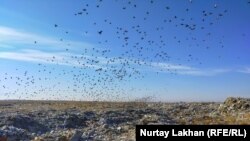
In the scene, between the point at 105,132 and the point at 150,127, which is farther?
the point at 105,132

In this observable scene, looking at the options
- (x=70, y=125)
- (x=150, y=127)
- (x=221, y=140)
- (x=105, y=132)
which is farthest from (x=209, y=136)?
(x=70, y=125)

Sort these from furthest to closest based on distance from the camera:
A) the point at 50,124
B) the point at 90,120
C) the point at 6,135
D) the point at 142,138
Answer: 1. the point at 90,120
2. the point at 50,124
3. the point at 6,135
4. the point at 142,138

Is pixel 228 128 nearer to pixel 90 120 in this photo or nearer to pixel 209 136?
pixel 209 136

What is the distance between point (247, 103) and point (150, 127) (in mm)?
19736

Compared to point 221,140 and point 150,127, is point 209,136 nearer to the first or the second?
point 221,140

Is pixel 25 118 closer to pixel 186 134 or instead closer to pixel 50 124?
pixel 50 124

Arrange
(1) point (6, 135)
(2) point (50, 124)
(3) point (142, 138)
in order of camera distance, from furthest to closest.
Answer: (2) point (50, 124) → (1) point (6, 135) → (3) point (142, 138)

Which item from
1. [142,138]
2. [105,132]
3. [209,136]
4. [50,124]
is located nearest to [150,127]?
[142,138]

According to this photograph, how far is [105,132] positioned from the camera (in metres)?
24.1

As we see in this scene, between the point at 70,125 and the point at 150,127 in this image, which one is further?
the point at 70,125

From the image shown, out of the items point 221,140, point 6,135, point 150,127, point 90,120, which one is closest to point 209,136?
point 221,140

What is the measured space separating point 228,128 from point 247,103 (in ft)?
59.4

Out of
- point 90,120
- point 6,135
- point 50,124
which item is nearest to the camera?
point 6,135

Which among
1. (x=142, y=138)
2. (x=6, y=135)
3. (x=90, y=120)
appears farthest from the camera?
(x=90, y=120)
